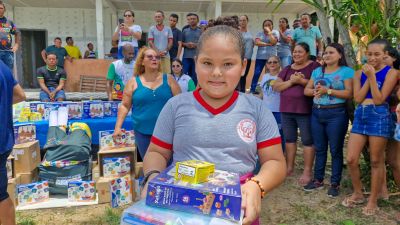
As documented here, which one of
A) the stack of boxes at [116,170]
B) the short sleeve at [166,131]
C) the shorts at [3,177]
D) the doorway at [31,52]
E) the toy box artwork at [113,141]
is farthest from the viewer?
the doorway at [31,52]

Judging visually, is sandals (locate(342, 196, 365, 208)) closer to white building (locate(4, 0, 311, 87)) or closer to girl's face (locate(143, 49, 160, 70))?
girl's face (locate(143, 49, 160, 70))

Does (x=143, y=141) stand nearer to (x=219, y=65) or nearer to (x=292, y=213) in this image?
(x=292, y=213)

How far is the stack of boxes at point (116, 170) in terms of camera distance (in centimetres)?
410

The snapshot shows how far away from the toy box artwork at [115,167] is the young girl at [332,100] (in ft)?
7.89

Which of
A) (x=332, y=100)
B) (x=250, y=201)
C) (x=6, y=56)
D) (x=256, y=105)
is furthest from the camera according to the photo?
(x=6, y=56)

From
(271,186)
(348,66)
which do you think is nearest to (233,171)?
(271,186)

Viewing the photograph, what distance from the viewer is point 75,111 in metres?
5.62

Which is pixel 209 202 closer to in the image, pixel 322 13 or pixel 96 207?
pixel 96 207

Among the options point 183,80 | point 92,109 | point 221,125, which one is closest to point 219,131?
point 221,125

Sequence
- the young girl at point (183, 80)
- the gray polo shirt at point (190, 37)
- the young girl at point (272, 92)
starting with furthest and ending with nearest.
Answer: the gray polo shirt at point (190, 37) < the young girl at point (272, 92) < the young girl at point (183, 80)

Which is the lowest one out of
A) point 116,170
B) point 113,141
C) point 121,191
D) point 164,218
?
point 121,191

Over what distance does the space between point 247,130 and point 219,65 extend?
28 cm

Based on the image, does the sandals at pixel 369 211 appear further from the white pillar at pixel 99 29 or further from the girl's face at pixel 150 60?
the white pillar at pixel 99 29

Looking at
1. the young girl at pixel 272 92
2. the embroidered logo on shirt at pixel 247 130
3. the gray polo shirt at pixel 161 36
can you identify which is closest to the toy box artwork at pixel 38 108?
the gray polo shirt at pixel 161 36
